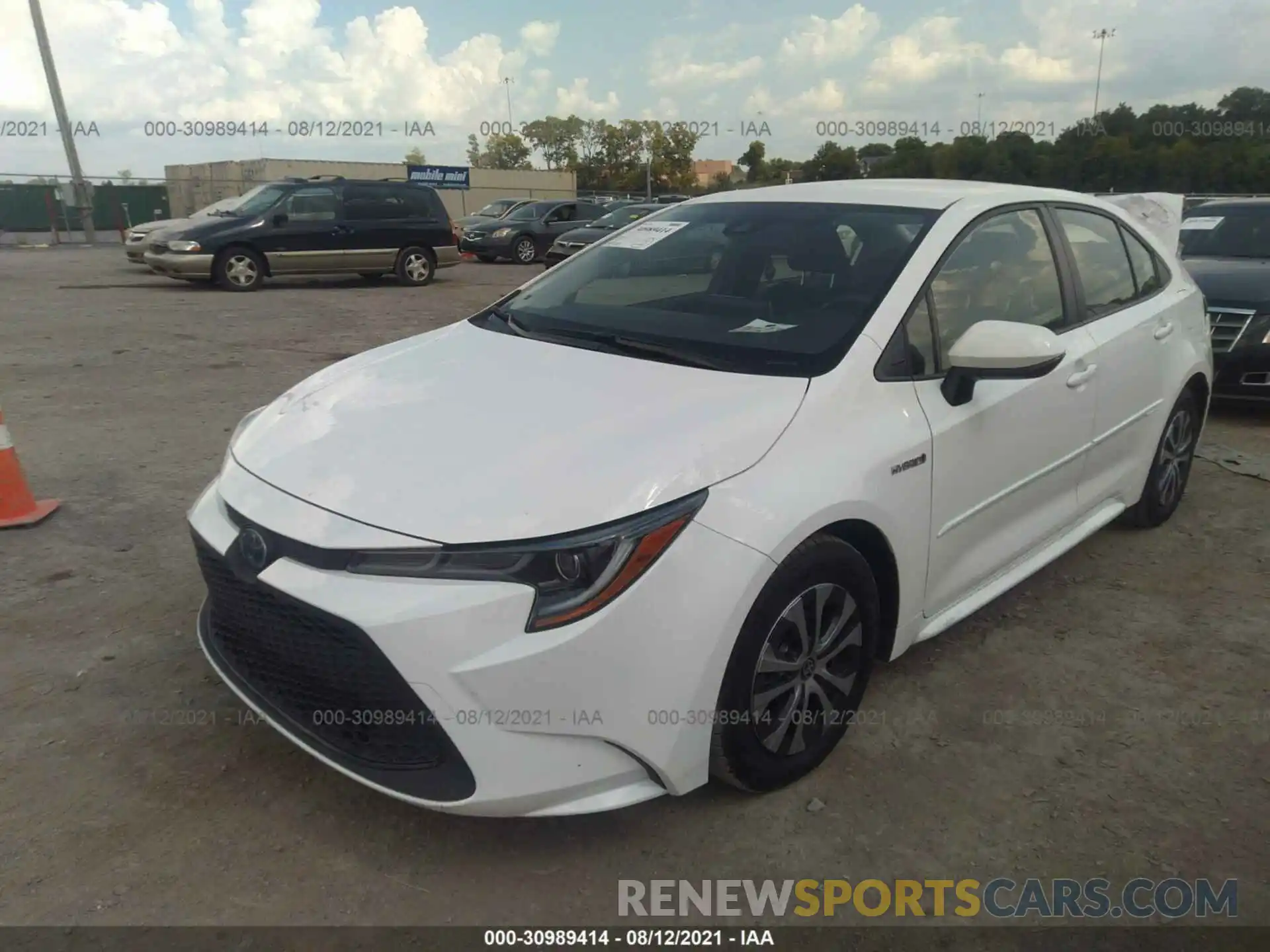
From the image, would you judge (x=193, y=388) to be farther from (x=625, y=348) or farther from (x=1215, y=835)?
(x=1215, y=835)

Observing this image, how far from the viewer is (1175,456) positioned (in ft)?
14.7

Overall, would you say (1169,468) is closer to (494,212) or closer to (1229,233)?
(1229,233)

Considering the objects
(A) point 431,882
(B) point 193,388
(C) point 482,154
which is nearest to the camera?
(A) point 431,882

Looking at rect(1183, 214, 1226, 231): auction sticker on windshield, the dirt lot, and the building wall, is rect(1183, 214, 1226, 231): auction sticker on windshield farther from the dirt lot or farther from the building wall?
the building wall

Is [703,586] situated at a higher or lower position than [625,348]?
lower

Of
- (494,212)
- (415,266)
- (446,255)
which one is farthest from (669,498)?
(494,212)

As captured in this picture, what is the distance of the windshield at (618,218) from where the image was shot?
18.5 m

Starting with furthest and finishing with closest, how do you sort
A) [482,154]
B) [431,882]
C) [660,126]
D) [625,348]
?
[482,154] → [660,126] → [625,348] → [431,882]

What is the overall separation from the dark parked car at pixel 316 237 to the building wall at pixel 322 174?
45.3 ft

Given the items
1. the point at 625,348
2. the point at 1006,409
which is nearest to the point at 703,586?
the point at 625,348

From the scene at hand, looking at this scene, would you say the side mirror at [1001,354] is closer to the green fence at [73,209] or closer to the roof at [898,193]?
the roof at [898,193]

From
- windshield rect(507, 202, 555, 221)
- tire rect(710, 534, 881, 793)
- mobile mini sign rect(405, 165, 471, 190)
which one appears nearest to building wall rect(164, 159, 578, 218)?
mobile mini sign rect(405, 165, 471, 190)

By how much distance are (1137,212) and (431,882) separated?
4683 millimetres

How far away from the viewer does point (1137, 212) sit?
4.86 m
